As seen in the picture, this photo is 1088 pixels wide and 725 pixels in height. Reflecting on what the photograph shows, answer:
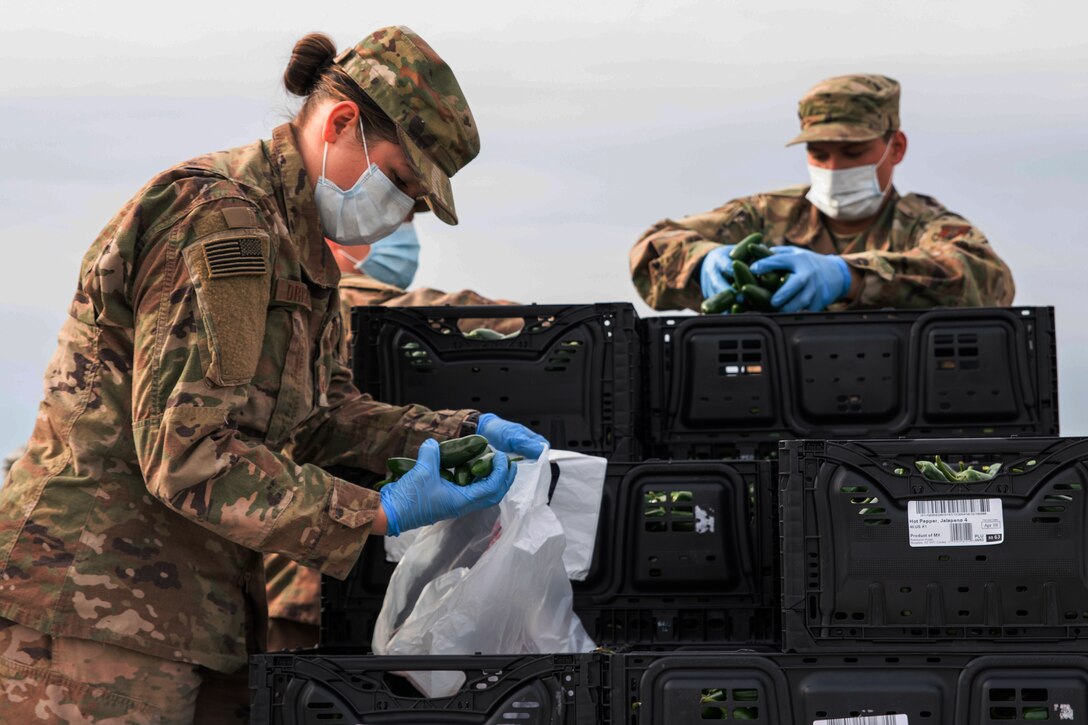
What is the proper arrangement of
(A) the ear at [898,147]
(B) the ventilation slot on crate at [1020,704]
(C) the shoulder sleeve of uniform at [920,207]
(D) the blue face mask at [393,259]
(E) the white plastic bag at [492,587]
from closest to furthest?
(B) the ventilation slot on crate at [1020,704], (E) the white plastic bag at [492,587], (C) the shoulder sleeve of uniform at [920,207], (A) the ear at [898,147], (D) the blue face mask at [393,259]

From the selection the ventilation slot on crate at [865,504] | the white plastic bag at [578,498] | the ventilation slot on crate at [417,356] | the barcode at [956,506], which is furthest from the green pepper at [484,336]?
the barcode at [956,506]

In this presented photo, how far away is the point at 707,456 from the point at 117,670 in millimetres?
1551


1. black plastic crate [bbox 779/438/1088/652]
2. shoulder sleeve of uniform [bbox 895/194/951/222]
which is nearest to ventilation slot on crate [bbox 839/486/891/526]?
black plastic crate [bbox 779/438/1088/652]

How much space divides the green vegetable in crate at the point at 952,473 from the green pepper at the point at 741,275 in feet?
4.60

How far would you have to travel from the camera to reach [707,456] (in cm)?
352

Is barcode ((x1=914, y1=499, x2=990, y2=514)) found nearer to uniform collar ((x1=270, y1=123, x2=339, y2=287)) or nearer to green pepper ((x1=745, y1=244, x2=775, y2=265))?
uniform collar ((x1=270, y1=123, x2=339, y2=287))

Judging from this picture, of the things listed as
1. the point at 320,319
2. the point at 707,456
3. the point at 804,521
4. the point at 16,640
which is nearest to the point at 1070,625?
the point at 804,521

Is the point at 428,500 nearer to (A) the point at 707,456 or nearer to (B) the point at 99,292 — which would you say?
(B) the point at 99,292

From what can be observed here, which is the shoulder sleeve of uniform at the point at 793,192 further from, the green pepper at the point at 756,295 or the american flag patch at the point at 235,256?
the american flag patch at the point at 235,256

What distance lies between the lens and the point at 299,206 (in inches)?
114

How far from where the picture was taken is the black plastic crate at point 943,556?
2570mm

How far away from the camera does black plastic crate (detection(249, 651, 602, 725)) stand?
2.60 metres

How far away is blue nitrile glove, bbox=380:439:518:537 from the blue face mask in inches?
127

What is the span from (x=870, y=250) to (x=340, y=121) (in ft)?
7.93
